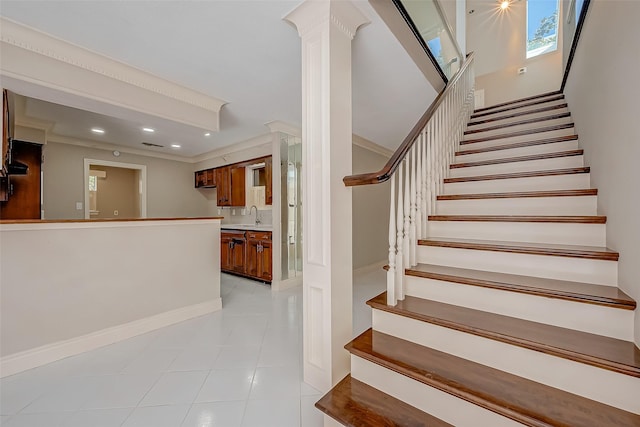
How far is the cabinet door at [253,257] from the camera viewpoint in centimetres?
407

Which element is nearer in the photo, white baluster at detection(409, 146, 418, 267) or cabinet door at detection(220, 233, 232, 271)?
white baluster at detection(409, 146, 418, 267)

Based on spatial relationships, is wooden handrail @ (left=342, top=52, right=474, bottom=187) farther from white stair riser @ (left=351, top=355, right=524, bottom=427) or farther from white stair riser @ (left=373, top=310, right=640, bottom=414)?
white stair riser @ (left=351, top=355, right=524, bottom=427)

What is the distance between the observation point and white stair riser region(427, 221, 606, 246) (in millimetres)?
1563

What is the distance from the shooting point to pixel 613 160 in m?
1.41

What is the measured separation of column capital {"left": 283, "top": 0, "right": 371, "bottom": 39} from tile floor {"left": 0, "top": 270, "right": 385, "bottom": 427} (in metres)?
2.31

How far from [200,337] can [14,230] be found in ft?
5.22

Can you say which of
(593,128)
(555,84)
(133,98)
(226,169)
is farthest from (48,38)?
(555,84)

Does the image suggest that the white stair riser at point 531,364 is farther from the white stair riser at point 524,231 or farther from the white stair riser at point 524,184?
the white stair riser at point 524,184

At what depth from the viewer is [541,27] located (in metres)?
4.86

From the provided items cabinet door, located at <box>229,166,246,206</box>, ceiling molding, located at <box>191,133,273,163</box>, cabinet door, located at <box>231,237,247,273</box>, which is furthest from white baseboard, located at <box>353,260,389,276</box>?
ceiling molding, located at <box>191,133,273,163</box>

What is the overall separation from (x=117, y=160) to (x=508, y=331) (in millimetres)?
5840

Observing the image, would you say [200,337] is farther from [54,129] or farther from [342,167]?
[54,129]

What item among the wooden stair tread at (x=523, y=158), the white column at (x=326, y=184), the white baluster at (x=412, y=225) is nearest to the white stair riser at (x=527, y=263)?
the white baluster at (x=412, y=225)

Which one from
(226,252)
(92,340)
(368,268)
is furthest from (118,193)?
(368,268)
